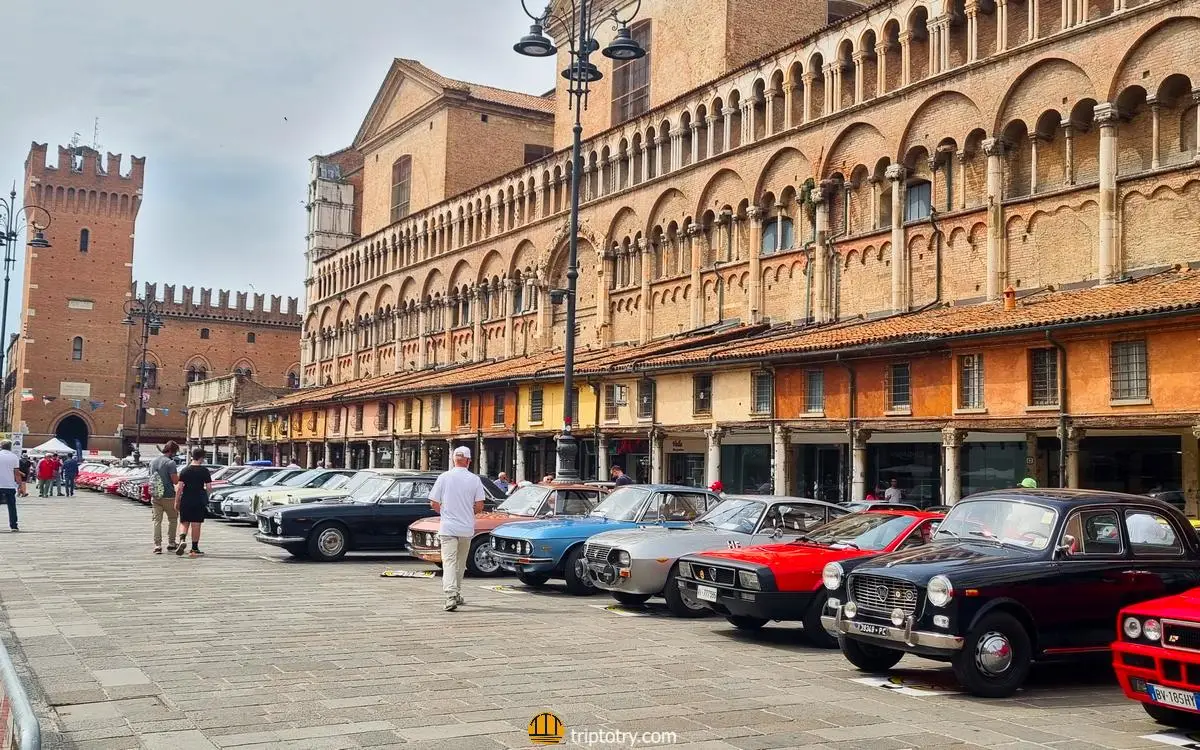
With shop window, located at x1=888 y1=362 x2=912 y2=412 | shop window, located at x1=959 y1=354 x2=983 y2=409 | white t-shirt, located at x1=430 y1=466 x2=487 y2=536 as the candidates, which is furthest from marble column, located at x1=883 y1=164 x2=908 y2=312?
white t-shirt, located at x1=430 y1=466 x2=487 y2=536

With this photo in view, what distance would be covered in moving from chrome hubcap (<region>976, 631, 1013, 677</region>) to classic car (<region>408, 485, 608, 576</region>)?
8530 mm

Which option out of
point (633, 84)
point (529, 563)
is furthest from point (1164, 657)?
point (633, 84)

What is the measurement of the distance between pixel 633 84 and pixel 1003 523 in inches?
1261

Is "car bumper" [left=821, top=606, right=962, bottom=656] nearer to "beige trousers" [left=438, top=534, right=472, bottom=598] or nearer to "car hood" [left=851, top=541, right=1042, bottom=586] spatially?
"car hood" [left=851, top=541, right=1042, bottom=586]

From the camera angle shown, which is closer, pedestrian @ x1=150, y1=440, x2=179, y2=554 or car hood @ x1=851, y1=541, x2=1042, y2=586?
car hood @ x1=851, y1=541, x2=1042, y2=586

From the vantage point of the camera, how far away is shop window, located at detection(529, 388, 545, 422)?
107 ft

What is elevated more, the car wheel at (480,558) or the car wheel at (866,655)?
the car wheel at (480,558)

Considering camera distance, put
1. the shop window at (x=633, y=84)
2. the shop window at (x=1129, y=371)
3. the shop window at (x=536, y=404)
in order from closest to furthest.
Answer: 1. the shop window at (x=1129, y=371)
2. the shop window at (x=536, y=404)
3. the shop window at (x=633, y=84)

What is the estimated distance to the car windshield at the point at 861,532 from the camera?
1127 cm

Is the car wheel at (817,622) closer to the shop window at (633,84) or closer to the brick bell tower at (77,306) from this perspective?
the shop window at (633,84)

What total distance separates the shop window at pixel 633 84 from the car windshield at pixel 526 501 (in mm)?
22691

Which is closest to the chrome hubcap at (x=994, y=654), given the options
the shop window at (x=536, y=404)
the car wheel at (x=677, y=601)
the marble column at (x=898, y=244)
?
the car wheel at (x=677, y=601)

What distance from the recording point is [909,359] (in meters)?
21.1

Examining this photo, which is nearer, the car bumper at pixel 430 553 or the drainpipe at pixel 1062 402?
the car bumper at pixel 430 553
